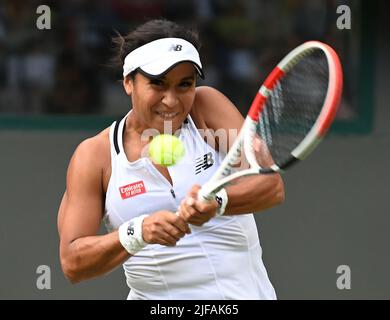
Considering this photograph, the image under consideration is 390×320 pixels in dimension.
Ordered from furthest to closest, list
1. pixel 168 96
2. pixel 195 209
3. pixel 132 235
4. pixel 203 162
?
pixel 203 162 → pixel 168 96 → pixel 132 235 → pixel 195 209

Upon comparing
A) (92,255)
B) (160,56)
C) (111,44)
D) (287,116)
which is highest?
(111,44)

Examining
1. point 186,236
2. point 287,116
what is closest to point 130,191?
point 186,236

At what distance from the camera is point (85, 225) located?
3.45 metres

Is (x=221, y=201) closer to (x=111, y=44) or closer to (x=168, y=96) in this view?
(x=168, y=96)

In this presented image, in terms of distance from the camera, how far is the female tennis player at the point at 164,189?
3.38 m

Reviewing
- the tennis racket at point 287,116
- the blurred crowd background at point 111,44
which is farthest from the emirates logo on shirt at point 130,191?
the blurred crowd background at point 111,44

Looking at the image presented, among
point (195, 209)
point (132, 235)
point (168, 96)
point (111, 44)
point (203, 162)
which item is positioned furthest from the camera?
point (111, 44)

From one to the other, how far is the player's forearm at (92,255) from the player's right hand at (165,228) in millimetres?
188

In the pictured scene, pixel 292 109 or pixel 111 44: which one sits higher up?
pixel 111 44

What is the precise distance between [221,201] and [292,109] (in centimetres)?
47

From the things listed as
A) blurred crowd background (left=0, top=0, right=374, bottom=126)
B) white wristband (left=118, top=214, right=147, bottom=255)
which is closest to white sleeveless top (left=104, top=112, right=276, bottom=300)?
white wristband (left=118, top=214, right=147, bottom=255)

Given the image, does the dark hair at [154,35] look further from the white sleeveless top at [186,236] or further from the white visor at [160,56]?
the white sleeveless top at [186,236]
